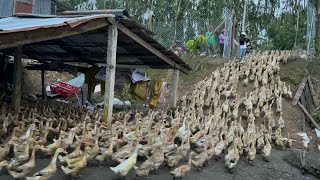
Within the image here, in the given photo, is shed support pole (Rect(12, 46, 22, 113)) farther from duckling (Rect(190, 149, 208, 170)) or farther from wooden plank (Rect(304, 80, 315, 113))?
wooden plank (Rect(304, 80, 315, 113))

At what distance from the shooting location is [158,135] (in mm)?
8383

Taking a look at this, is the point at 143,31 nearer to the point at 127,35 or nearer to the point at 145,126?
the point at 127,35

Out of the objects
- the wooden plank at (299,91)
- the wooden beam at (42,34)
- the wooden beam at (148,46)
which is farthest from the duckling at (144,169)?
the wooden plank at (299,91)

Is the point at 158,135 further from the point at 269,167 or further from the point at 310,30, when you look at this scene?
the point at 310,30

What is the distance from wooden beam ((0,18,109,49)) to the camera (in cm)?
648

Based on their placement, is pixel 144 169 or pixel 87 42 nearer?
pixel 144 169

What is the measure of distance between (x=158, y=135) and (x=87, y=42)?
3920 mm

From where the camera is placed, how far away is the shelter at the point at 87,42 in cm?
712

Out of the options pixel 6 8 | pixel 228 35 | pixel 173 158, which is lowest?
pixel 173 158

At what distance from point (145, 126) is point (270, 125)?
3.72 meters

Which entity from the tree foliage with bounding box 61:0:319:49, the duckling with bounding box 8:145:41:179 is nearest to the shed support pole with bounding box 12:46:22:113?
the duckling with bounding box 8:145:41:179

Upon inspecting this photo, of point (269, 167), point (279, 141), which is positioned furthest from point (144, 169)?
point (279, 141)

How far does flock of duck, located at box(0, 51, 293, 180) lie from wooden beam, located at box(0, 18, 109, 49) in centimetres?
161

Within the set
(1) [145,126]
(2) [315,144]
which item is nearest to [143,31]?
(1) [145,126]
